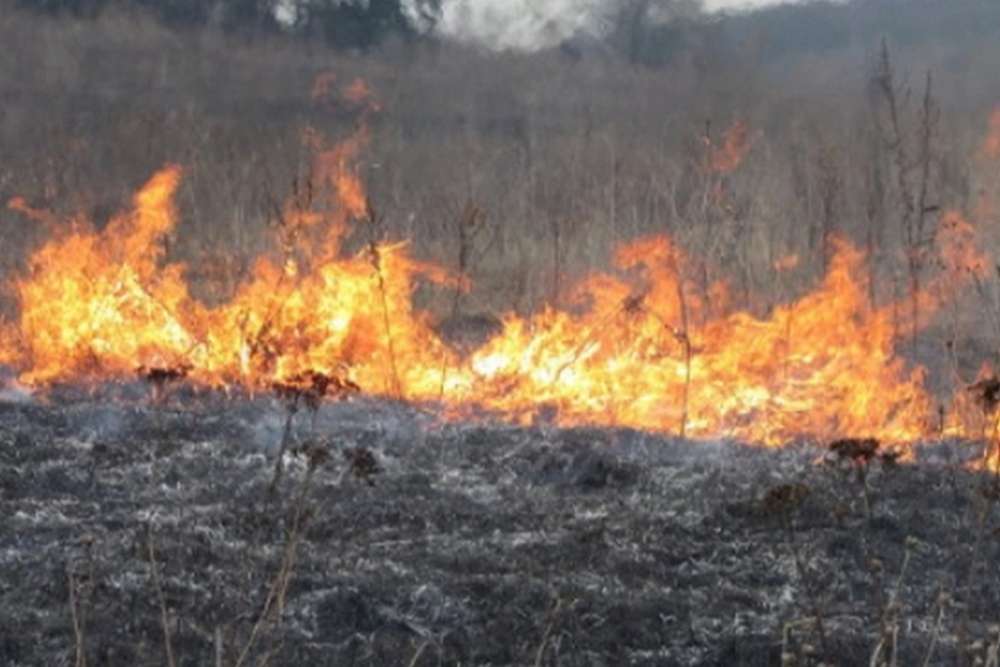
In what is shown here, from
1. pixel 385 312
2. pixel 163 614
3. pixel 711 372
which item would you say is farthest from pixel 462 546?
pixel 711 372

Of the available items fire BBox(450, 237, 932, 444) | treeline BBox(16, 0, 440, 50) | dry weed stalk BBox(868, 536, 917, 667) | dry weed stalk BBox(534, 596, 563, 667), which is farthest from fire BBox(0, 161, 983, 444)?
treeline BBox(16, 0, 440, 50)

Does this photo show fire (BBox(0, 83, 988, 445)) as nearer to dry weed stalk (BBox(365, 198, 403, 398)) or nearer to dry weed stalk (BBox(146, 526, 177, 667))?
dry weed stalk (BBox(365, 198, 403, 398))

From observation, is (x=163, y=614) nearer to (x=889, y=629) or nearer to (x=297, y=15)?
(x=889, y=629)

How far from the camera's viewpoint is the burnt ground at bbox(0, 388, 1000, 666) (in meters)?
4.82

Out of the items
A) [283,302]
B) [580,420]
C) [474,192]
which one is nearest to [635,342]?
[580,420]

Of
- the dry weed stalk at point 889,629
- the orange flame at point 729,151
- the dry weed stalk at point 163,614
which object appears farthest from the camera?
the orange flame at point 729,151

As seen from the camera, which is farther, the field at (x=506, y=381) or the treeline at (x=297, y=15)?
the treeline at (x=297, y=15)

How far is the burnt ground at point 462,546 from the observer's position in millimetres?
4824

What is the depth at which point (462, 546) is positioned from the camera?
589 centimetres

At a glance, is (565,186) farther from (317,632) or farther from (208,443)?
(317,632)

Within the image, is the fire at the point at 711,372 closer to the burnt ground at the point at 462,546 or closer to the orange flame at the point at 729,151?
the burnt ground at the point at 462,546

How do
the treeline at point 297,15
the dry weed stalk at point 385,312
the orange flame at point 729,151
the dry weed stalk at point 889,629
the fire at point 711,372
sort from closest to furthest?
the dry weed stalk at point 889,629 < the fire at point 711,372 < the dry weed stalk at point 385,312 < the orange flame at point 729,151 < the treeline at point 297,15

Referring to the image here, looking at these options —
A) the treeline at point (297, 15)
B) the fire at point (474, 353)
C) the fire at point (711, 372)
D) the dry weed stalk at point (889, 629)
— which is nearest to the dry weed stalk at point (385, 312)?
the fire at point (474, 353)

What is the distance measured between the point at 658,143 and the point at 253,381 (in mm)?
6775
